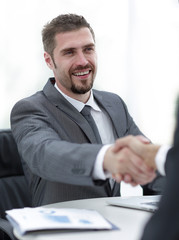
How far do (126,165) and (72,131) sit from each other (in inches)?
29.9

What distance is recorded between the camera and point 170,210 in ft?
2.77

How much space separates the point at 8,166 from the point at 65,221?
1118 mm

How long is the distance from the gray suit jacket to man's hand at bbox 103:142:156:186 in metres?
0.06

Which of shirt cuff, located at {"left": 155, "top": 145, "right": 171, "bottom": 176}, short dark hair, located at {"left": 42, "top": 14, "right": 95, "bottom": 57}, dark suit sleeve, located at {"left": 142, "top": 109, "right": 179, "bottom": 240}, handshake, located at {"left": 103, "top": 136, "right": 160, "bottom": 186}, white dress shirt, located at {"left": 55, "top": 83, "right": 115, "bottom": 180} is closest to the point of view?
dark suit sleeve, located at {"left": 142, "top": 109, "right": 179, "bottom": 240}

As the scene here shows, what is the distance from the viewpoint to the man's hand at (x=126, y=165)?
1776 millimetres

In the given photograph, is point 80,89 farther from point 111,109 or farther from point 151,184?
point 151,184

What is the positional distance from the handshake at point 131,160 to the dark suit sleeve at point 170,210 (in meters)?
0.84

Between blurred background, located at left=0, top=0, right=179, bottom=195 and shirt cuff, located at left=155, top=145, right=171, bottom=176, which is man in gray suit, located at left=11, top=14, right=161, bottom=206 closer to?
shirt cuff, located at left=155, top=145, right=171, bottom=176

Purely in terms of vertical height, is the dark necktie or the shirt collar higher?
the shirt collar

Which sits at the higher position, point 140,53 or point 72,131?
point 140,53

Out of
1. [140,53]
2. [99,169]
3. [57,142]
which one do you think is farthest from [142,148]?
[140,53]

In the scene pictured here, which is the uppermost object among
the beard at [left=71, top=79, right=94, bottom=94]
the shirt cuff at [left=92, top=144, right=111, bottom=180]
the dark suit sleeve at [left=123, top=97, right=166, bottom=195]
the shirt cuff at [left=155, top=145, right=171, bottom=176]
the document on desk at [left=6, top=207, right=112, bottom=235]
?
the beard at [left=71, top=79, right=94, bottom=94]

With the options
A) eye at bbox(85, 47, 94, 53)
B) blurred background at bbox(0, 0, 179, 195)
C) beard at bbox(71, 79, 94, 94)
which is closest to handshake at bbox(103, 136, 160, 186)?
beard at bbox(71, 79, 94, 94)

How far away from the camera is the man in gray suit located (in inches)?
71.7
